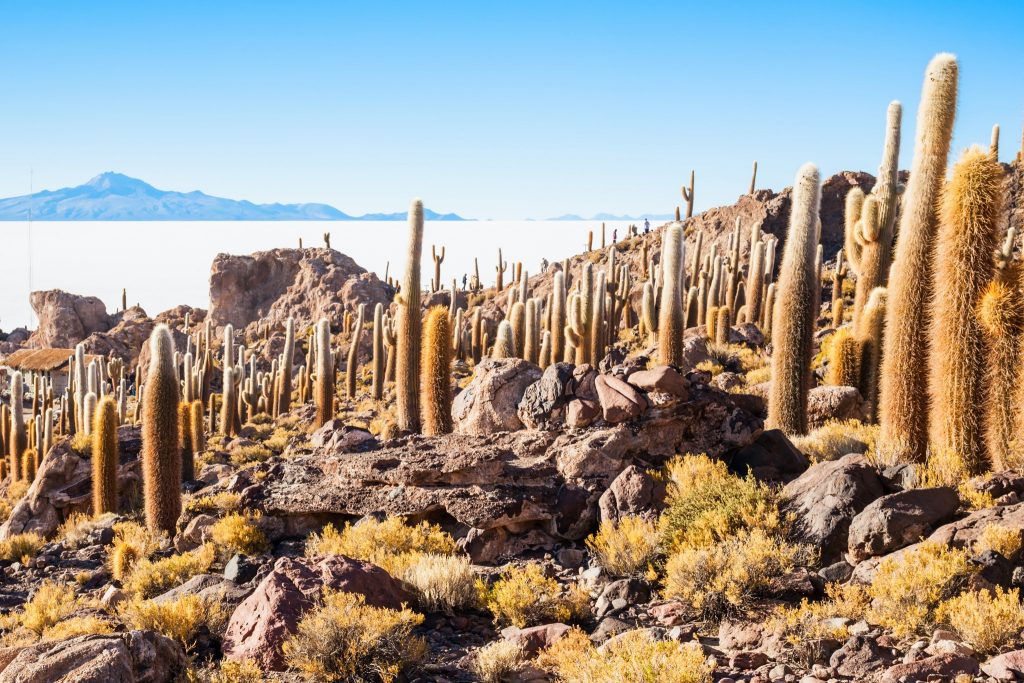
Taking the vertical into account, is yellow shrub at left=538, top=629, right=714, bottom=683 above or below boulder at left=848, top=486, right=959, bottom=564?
below

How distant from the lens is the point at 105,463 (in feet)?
49.2

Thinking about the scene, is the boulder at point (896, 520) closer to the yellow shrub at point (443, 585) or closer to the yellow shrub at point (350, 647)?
the yellow shrub at point (443, 585)

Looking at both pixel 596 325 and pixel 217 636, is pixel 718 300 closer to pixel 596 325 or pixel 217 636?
pixel 596 325

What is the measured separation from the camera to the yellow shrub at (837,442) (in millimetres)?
10547

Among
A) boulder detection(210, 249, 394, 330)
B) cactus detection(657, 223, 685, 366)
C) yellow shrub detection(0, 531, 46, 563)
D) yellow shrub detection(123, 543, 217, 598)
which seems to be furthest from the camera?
boulder detection(210, 249, 394, 330)

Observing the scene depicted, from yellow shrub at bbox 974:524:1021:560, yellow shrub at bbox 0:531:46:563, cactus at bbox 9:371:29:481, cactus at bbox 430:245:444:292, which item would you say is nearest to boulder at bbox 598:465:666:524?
yellow shrub at bbox 974:524:1021:560

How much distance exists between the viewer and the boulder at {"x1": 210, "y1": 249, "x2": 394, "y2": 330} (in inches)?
1965

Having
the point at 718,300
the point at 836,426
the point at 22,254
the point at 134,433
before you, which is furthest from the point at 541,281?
the point at 22,254

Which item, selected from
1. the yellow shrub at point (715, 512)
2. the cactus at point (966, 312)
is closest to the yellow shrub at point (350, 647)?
the yellow shrub at point (715, 512)

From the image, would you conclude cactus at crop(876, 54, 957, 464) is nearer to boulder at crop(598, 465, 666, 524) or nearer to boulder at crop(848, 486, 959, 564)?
boulder at crop(848, 486, 959, 564)

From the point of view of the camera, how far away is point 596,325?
2258 cm

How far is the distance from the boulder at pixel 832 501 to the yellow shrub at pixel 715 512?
229 mm

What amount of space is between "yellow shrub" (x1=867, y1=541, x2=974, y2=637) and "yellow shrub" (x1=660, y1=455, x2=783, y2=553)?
144 cm

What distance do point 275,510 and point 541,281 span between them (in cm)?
3408
